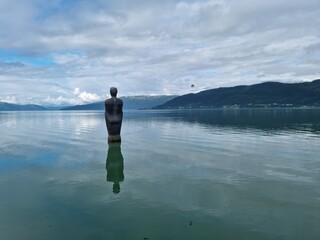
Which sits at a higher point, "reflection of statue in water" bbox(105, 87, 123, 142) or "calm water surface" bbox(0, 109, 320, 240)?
"reflection of statue in water" bbox(105, 87, 123, 142)

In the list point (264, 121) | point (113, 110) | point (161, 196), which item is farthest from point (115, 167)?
point (264, 121)

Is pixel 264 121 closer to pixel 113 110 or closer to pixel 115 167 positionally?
pixel 113 110

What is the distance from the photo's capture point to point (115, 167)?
26.8m

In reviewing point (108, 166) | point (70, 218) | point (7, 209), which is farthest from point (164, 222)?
point (108, 166)

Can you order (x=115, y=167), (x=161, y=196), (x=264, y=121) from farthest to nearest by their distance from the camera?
(x=264, y=121) < (x=115, y=167) < (x=161, y=196)

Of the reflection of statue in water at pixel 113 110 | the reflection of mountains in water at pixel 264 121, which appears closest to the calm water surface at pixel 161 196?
the reflection of statue in water at pixel 113 110

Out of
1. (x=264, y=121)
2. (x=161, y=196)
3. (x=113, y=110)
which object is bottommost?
(x=161, y=196)

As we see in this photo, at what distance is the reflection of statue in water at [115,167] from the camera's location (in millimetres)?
21878

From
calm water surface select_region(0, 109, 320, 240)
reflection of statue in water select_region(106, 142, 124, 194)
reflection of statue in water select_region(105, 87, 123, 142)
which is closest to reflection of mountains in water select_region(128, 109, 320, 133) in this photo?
reflection of statue in water select_region(105, 87, 123, 142)

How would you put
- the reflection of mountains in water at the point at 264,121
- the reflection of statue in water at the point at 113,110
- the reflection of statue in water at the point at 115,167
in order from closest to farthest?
the reflection of statue in water at the point at 115,167
the reflection of statue in water at the point at 113,110
the reflection of mountains in water at the point at 264,121

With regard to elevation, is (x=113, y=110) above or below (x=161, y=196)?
above

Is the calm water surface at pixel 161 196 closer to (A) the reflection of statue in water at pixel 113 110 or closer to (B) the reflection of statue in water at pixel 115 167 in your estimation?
(B) the reflection of statue in water at pixel 115 167

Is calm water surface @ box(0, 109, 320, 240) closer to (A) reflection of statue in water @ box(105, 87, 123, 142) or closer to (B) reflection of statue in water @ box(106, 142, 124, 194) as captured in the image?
(B) reflection of statue in water @ box(106, 142, 124, 194)

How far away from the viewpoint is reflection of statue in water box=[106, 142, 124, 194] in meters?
21.9
